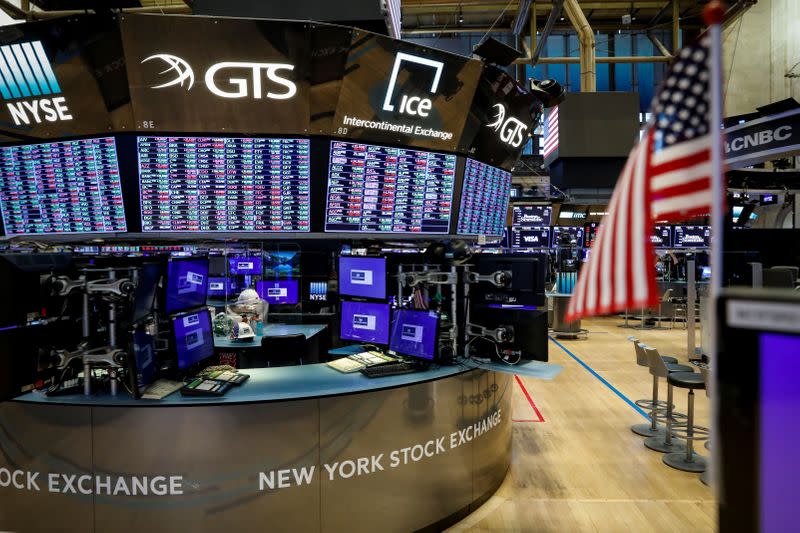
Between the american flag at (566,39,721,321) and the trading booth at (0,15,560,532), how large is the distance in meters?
2.17

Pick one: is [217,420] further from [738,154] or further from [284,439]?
[738,154]

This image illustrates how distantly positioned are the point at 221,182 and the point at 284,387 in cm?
183

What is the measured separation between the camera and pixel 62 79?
3.80 meters

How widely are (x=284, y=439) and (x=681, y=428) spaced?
454 cm

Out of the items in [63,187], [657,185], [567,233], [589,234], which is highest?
[589,234]

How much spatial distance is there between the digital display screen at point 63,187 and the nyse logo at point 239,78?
2.50 ft

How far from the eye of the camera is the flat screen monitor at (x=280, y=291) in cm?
747

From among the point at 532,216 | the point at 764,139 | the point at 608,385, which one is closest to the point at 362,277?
the point at 608,385

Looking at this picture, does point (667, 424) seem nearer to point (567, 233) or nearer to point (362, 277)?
point (362, 277)

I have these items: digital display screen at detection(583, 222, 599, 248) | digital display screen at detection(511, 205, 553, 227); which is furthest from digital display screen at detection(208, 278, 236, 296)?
digital display screen at detection(583, 222, 599, 248)

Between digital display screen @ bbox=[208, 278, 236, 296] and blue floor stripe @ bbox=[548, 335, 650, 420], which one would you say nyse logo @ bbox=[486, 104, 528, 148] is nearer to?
blue floor stripe @ bbox=[548, 335, 650, 420]

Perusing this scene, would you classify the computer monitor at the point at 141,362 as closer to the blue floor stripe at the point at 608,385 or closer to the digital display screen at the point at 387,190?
the digital display screen at the point at 387,190

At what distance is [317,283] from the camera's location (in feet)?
25.1

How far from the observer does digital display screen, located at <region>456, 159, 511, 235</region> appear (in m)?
5.05
